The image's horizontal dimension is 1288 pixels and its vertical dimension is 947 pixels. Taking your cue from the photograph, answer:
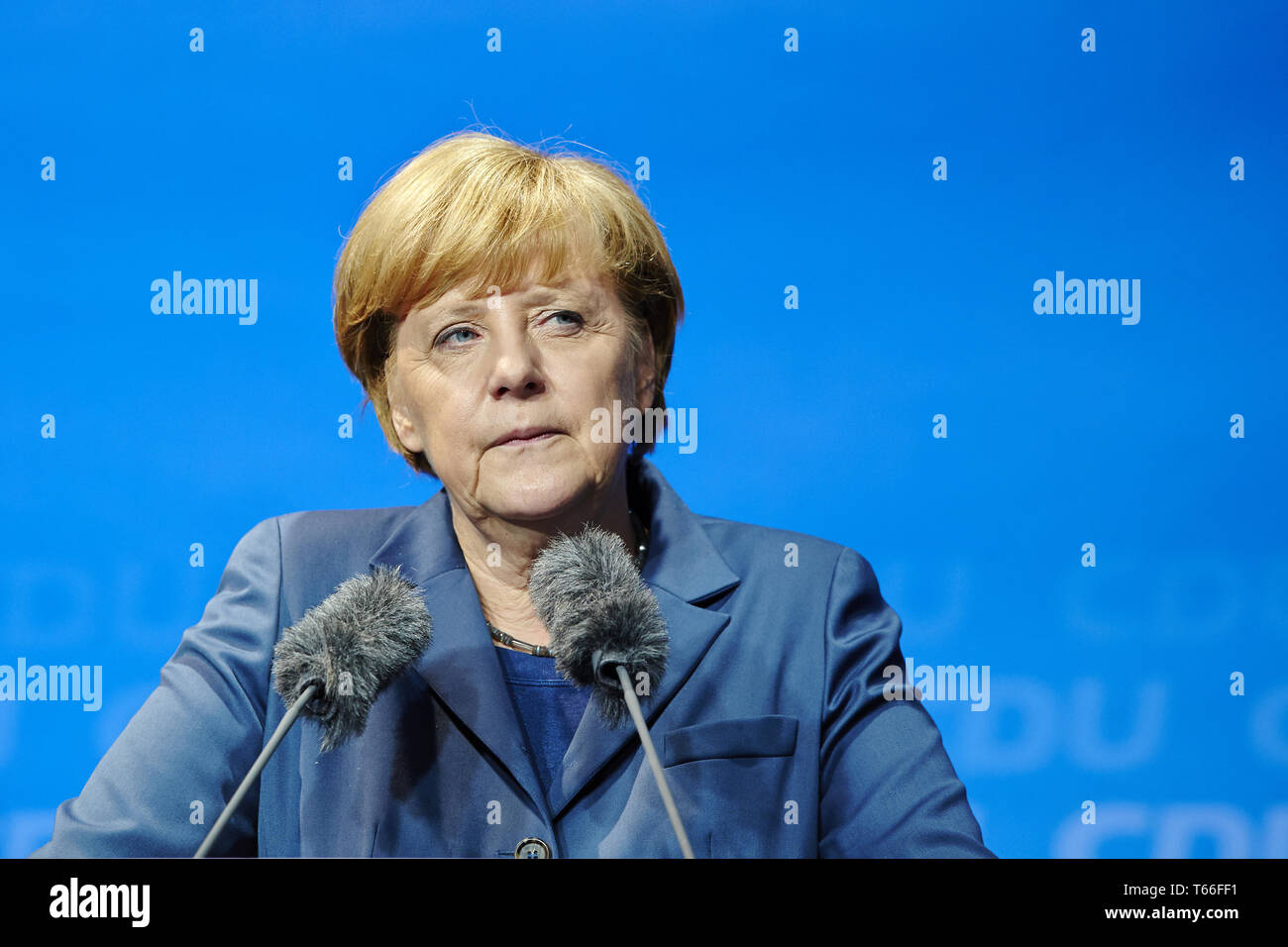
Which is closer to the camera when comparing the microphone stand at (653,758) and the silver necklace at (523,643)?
the microphone stand at (653,758)

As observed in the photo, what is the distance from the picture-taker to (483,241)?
1.85 metres

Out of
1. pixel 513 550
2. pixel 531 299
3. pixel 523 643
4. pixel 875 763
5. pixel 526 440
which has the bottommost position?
pixel 875 763

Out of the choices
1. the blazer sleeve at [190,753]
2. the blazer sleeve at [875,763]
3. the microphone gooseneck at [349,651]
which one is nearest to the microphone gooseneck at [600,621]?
the microphone gooseneck at [349,651]

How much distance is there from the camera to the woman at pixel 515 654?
5.92 feet

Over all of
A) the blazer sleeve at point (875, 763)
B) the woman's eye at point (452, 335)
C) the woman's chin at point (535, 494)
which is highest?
the woman's eye at point (452, 335)

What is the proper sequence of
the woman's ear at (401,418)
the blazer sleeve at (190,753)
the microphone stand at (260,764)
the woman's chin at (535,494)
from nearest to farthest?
the microphone stand at (260,764) < the blazer sleeve at (190,753) < the woman's chin at (535,494) < the woman's ear at (401,418)

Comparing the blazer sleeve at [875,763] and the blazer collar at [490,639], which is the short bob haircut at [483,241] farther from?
the blazer sleeve at [875,763]

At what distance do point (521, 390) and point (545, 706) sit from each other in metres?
0.51

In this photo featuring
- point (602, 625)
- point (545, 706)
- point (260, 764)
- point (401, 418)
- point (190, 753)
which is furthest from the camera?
point (401, 418)

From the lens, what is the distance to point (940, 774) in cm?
181

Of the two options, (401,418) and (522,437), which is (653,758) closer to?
(522,437)

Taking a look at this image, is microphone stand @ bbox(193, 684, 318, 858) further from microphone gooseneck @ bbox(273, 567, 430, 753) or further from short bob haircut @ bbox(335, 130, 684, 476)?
short bob haircut @ bbox(335, 130, 684, 476)

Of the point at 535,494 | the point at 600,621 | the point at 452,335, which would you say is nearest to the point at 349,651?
the point at 600,621

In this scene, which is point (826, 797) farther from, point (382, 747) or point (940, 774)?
point (382, 747)
